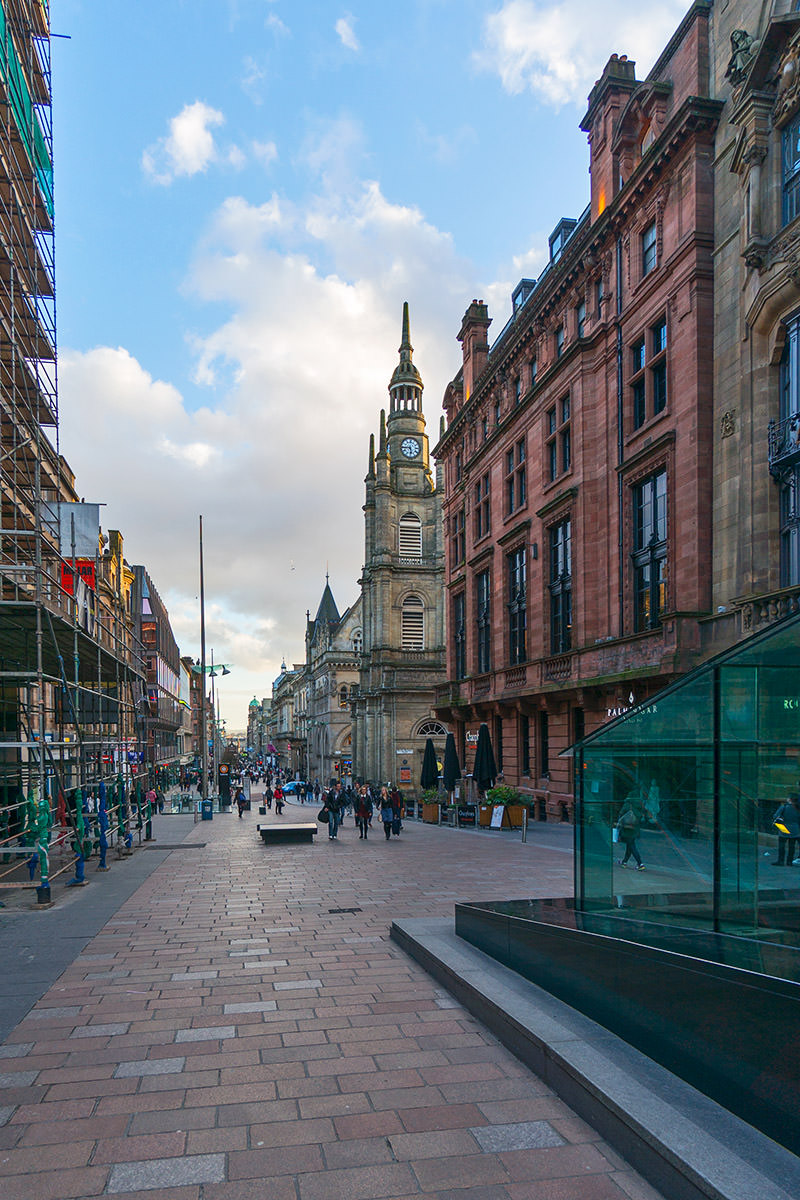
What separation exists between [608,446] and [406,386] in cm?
5536

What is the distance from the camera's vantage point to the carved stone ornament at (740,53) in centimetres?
2019

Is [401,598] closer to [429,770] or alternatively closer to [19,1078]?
[429,770]

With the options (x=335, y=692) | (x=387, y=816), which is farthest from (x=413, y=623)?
(x=387, y=816)

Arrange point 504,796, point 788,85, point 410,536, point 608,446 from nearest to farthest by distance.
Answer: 1. point 788,85
2. point 608,446
3. point 504,796
4. point 410,536

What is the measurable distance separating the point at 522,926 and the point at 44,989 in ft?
16.2

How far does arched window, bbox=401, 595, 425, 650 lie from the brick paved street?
6329 cm

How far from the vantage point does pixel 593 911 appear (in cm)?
783

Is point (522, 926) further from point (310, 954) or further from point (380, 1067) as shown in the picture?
point (310, 954)

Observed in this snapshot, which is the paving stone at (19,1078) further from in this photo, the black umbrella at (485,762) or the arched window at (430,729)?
the arched window at (430,729)

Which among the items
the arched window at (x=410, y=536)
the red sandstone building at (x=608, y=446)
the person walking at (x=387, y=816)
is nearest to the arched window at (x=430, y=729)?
the arched window at (x=410, y=536)

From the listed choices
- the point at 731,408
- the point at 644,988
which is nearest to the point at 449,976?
the point at 644,988

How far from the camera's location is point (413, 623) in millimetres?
75812

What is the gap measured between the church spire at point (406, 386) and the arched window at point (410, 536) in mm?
10717

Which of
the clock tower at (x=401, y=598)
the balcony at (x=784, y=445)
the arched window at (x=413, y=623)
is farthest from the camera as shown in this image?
the arched window at (x=413, y=623)
